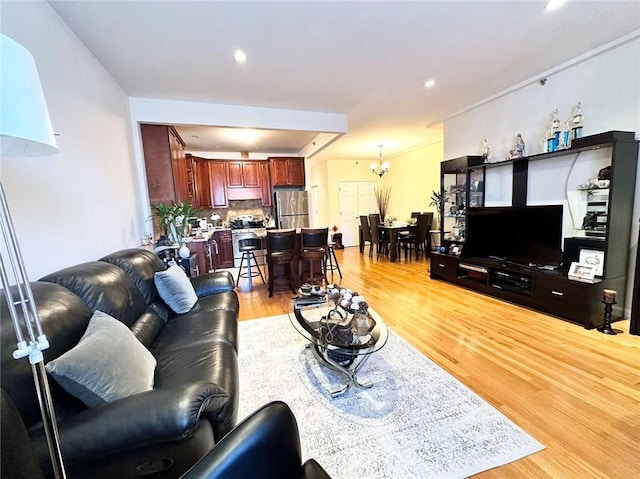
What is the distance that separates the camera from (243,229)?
6156mm

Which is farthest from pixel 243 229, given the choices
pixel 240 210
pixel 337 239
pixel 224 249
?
pixel 337 239

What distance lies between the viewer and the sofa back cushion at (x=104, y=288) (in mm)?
1498

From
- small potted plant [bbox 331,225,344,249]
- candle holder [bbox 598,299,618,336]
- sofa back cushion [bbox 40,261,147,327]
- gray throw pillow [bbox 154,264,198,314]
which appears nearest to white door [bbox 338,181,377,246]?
small potted plant [bbox 331,225,344,249]

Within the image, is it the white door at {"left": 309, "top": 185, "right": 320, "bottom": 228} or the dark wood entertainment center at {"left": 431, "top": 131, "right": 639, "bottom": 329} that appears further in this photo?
the white door at {"left": 309, "top": 185, "right": 320, "bottom": 228}

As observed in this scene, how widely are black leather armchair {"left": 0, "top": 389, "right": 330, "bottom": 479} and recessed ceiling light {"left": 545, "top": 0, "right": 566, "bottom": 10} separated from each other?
3.19m

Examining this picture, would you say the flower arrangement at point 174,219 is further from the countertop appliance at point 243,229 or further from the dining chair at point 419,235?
the dining chair at point 419,235

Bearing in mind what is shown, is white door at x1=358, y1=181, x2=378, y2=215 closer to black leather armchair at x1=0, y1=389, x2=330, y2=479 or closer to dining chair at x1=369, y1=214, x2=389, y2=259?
dining chair at x1=369, y1=214, x2=389, y2=259

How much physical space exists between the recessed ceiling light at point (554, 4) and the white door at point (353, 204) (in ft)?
20.5

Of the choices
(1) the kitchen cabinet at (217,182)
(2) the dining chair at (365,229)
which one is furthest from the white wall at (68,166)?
(2) the dining chair at (365,229)

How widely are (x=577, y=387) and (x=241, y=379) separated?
2.32 meters

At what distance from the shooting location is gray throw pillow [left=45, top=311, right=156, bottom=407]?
1.01 metres

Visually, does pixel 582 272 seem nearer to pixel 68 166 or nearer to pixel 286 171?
pixel 68 166

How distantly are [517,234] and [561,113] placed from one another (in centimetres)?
144

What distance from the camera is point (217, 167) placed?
6309 millimetres
